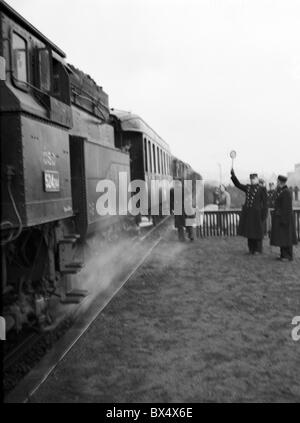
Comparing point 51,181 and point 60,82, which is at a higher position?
point 60,82

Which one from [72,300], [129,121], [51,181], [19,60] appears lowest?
[72,300]

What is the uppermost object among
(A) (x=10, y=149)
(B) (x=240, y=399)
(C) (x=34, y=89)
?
(C) (x=34, y=89)

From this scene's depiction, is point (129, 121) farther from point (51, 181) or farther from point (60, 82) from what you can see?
point (51, 181)

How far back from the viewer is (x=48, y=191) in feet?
13.7

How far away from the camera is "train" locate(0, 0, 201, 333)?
142 inches

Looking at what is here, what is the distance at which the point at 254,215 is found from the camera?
380 inches

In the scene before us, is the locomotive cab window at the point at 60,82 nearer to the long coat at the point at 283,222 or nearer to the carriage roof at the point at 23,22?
the carriage roof at the point at 23,22

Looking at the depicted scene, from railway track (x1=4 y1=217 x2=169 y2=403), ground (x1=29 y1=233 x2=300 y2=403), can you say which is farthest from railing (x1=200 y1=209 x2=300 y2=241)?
railway track (x1=4 y1=217 x2=169 y2=403)

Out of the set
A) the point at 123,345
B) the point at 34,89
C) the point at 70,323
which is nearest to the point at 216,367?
the point at 123,345

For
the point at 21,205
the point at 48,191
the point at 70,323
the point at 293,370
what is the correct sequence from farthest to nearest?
the point at 70,323 → the point at 48,191 → the point at 293,370 → the point at 21,205

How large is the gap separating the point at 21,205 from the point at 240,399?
2193mm

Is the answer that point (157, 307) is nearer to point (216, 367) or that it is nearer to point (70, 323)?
point (70, 323)

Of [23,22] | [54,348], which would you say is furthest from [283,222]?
[23,22]

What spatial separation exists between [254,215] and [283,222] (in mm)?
831
